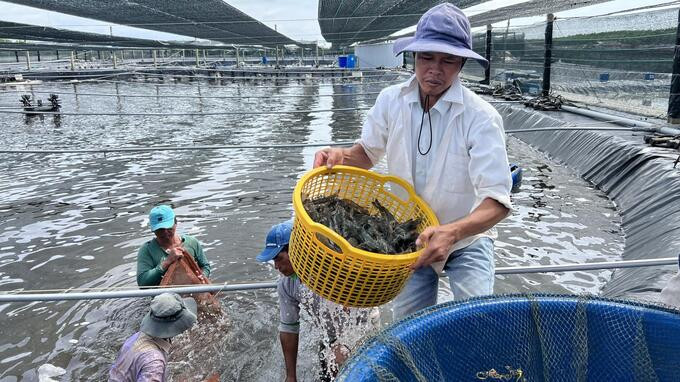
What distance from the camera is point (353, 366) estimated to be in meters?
1.29

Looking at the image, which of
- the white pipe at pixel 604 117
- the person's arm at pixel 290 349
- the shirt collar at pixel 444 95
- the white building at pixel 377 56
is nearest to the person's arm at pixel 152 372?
the person's arm at pixel 290 349

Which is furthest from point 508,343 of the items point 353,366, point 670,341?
point 353,366

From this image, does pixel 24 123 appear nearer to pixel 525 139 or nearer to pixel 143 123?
pixel 143 123

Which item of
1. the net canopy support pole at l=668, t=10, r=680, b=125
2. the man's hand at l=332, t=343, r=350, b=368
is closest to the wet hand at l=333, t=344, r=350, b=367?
the man's hand at l=332, t=343, r=350, b=368

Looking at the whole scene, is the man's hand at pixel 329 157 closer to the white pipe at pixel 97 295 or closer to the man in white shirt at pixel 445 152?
the man in white shirt at pixel 445 152

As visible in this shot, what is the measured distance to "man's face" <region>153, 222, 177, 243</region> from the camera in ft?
12.2

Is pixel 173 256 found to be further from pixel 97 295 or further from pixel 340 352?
pixel 340 352

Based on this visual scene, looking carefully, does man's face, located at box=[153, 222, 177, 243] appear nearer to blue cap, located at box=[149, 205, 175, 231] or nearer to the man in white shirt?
blue cap, located at box=[149, 205, 175, 231]

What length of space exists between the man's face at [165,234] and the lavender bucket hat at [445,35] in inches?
101

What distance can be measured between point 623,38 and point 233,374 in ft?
32.9

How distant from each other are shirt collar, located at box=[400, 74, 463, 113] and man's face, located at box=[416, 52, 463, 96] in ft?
0.11

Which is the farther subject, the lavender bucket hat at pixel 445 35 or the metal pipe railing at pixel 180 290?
the metal pipe railing at pixel 180 290

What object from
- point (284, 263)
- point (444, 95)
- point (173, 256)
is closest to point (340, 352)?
point (284, 263)

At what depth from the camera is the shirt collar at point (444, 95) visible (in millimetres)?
1924
